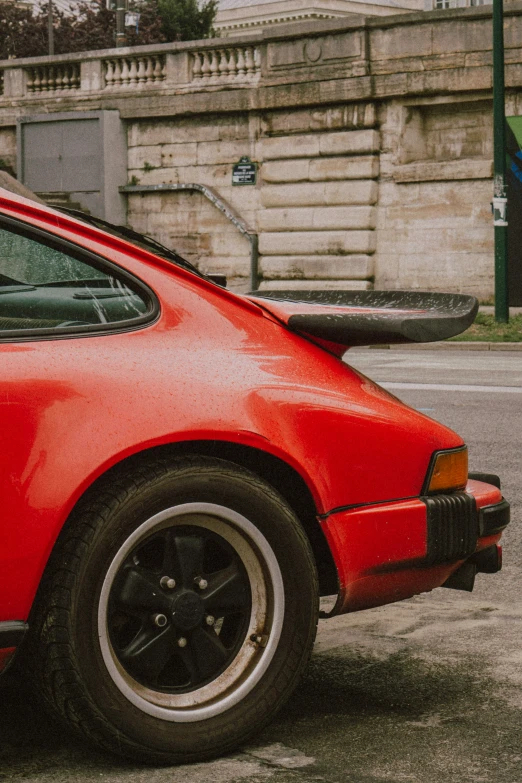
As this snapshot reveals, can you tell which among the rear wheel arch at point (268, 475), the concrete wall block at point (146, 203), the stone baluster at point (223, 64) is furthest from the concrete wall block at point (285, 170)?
the rear wheel arch at point (268, 475)

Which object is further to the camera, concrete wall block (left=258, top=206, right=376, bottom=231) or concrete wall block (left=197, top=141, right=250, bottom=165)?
concrete wall block (left=197, top=141, right=250, bottom=165)

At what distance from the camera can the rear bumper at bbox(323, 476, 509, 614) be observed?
328 cm

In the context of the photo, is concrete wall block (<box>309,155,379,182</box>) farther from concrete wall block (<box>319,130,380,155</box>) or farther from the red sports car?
the red sports car

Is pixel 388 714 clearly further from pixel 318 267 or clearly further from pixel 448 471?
pixel 318 267

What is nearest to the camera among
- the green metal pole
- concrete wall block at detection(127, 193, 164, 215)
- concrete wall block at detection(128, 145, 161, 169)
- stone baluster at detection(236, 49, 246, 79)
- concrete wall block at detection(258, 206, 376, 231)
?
the green metal pole

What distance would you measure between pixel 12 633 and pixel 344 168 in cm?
2160

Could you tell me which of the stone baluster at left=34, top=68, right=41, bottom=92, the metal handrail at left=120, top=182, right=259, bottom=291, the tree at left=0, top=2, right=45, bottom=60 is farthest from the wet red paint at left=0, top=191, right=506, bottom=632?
the tree at left=0, top=2, right=45, bottom=60

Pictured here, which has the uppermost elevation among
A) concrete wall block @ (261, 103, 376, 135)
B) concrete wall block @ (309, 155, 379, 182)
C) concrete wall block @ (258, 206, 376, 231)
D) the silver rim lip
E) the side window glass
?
concrete wall block @ (261, 103, 376, 135)

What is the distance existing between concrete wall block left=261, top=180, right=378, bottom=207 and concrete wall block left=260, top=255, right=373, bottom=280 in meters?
1.04

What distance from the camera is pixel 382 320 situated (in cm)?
340

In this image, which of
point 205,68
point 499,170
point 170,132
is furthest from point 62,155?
point 499,170

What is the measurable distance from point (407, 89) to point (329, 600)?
19411 mm

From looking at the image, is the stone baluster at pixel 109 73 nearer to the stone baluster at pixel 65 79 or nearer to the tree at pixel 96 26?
the stone baluster at pixel 65 79

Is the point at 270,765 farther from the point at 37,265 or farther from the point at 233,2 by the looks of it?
the point at 233,2
